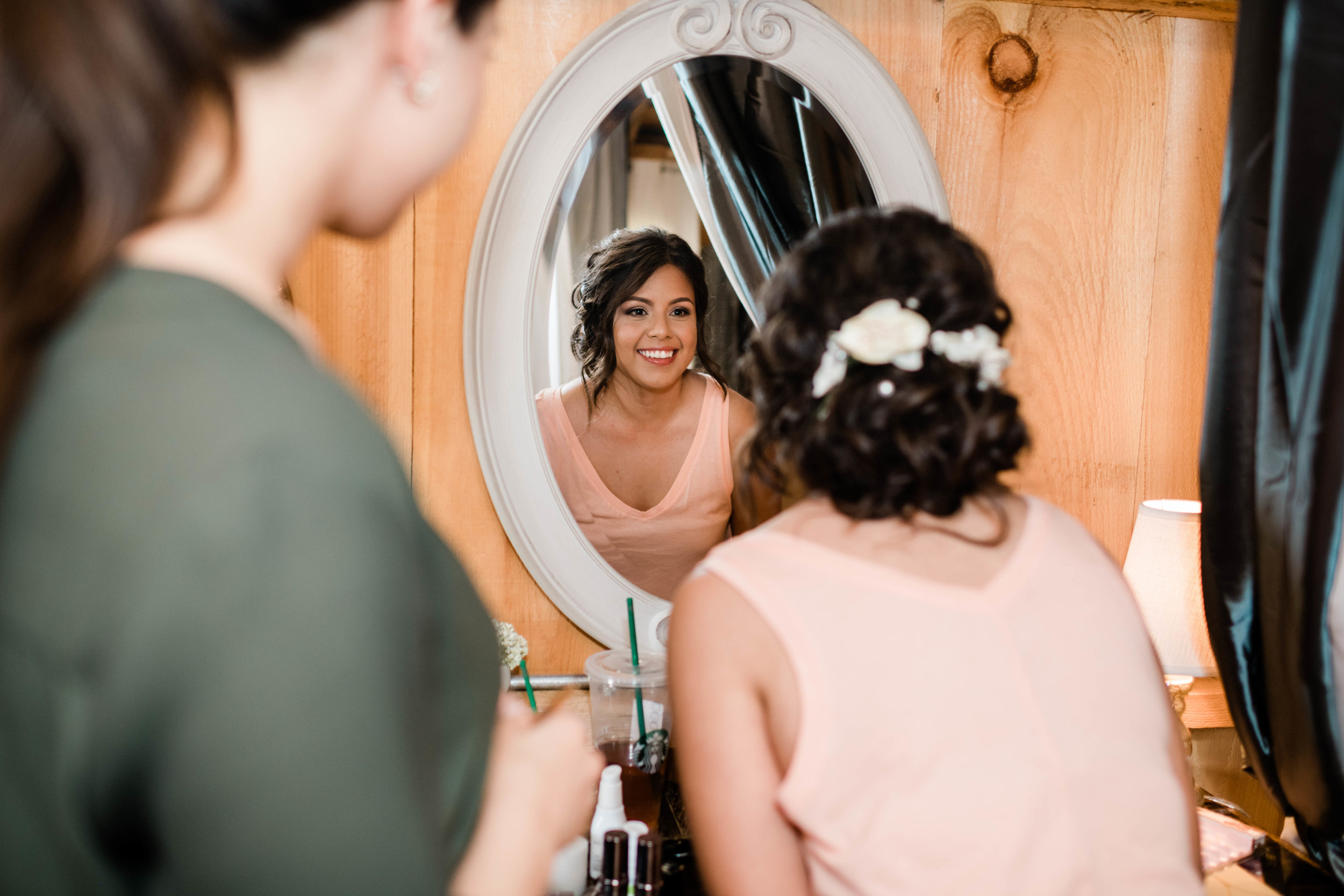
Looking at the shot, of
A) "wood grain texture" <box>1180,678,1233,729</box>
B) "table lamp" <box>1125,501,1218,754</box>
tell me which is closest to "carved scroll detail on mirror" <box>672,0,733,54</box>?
"table lamp" <box>1125,501,1218,754</box>

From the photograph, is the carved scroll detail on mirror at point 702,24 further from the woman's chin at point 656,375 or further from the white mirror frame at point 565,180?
the woman's chin at point 656,375

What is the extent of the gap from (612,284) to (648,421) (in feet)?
0.67

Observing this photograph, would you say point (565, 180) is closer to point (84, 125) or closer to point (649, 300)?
point (649, 300)

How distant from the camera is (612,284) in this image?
1.25m

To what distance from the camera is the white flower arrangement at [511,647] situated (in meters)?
1.15

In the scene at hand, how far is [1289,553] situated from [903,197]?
0.68 metres

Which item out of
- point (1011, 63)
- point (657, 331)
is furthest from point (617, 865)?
point (1011, 63)

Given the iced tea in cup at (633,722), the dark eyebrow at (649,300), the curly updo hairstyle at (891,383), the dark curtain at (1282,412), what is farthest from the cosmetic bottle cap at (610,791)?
the dark curtain at (1282,412)

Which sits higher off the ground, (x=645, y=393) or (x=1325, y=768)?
(x=645, y=393)

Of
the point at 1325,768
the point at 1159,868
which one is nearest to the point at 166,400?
the point at 1159,868

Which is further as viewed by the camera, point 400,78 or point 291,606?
point 400,78

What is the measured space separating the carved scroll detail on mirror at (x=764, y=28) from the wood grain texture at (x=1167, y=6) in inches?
15.6

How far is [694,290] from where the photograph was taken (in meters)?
1.27

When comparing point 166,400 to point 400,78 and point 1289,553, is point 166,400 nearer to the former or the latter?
point 400,78
